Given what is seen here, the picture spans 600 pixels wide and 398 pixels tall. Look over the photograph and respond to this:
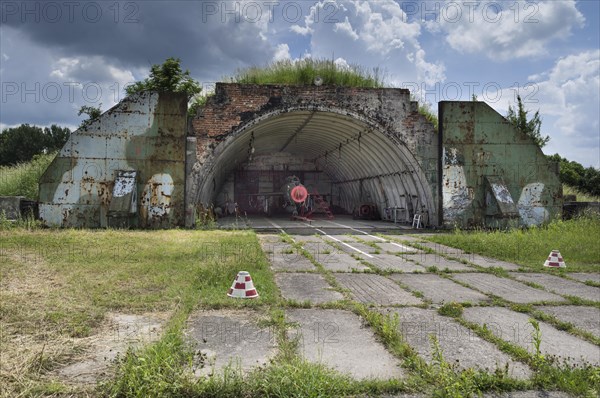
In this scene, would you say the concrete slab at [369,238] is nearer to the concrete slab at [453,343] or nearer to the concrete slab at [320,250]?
the concrete slab at [320,250]

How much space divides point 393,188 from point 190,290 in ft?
42.1

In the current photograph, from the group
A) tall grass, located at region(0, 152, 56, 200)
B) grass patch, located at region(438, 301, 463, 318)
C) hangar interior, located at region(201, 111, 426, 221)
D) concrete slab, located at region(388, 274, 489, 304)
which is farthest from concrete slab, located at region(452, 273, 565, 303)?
tall grass, located at region(0, 152, 56, 200)

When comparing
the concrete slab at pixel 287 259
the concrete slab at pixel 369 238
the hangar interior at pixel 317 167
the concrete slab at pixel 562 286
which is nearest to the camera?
the concrete slab at pixel 562 286

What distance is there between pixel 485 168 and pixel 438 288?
9254 millimetres

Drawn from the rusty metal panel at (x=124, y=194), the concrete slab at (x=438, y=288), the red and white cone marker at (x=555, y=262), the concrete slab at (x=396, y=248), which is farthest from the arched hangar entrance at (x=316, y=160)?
the concrete slab at (x=438, y=288)

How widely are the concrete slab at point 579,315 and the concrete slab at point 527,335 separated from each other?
322 millimetres

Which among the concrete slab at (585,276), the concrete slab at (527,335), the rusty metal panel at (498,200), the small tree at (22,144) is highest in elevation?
the small tree at (22,144)

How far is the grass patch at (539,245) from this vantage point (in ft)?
28.4

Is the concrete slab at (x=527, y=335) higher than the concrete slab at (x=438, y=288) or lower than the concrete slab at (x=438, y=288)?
lower

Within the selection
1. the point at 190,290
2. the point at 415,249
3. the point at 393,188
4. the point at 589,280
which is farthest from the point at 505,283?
the point at 393,188

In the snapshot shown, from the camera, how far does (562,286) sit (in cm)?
647

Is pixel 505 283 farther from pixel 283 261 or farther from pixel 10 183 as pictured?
pixel 10 183

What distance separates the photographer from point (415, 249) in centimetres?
1012

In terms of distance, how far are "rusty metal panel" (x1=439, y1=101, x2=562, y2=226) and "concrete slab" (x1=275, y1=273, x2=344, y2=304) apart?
8767mm
